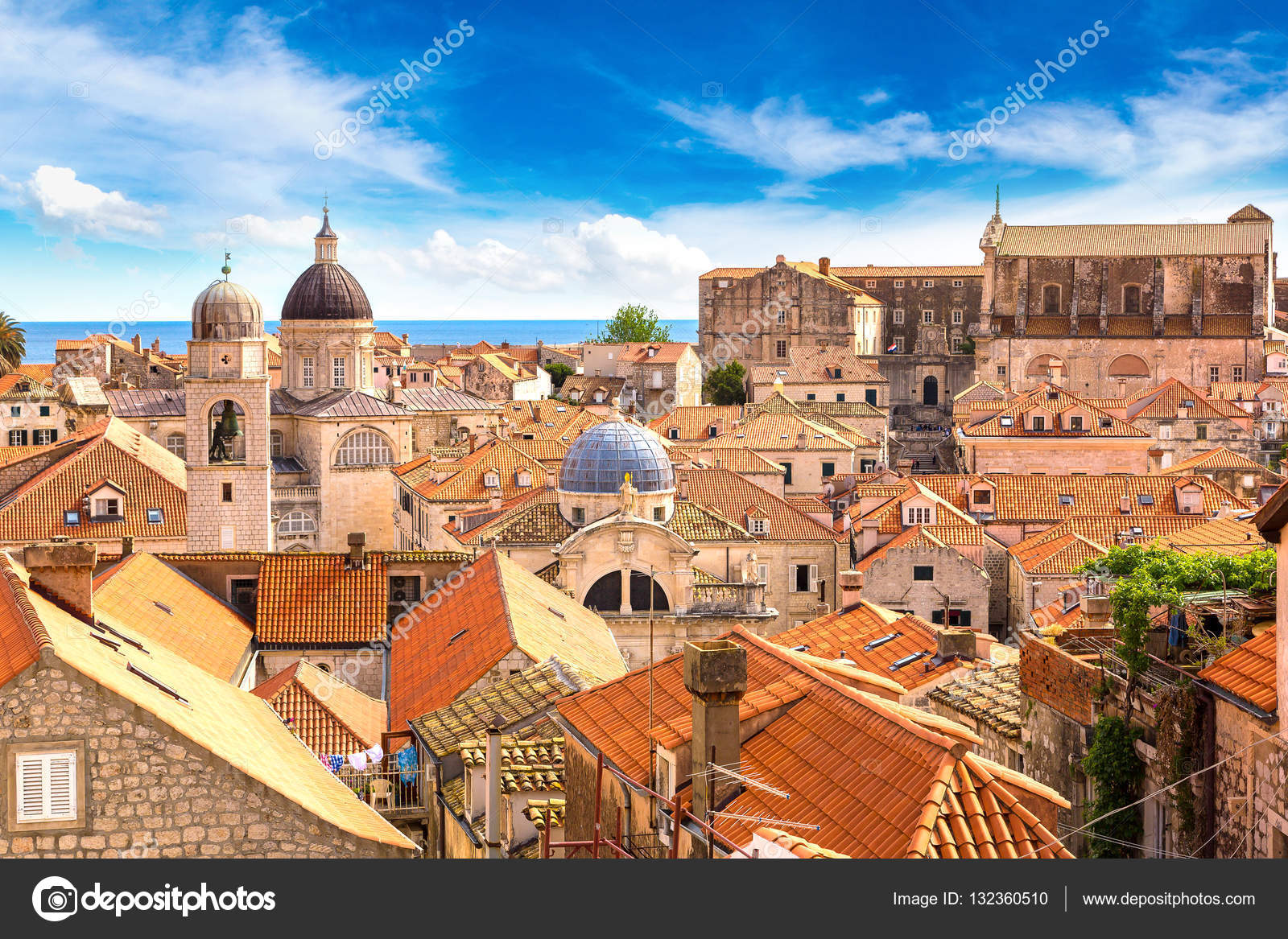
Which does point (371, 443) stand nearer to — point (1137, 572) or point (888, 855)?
point (1137, 572)

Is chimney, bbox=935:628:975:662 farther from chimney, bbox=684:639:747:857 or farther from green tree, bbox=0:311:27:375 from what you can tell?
green tree, bbox=0:311:27:375

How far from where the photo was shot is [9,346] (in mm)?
96875

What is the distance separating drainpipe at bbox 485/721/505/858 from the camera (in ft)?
51.4

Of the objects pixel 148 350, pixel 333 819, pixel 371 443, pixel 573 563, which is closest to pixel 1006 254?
pixel 371 443

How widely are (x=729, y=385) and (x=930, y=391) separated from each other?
532 inches

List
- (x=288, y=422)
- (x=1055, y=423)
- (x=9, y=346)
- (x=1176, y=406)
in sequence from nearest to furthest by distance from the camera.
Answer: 1. (x=288, y=422)
2. (x=1055, y=423)
3. (x=1176, y=406)
4. (x=9, y=346)

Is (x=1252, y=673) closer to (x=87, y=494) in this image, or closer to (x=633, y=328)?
(x=87, y=494)

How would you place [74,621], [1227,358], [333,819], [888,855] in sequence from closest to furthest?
[888,855]
[333,819]
[74,621]
[1227,358]

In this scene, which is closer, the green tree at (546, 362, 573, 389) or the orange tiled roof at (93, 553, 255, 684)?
the orange tiled roof at (93, 553, 255, 684)

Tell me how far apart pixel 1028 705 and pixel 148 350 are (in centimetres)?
11516

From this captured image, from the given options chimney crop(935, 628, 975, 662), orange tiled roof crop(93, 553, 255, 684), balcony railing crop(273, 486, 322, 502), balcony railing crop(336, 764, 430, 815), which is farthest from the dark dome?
balcony railing crop(336, 764, 430, 815)

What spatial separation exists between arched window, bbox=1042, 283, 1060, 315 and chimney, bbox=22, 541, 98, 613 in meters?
94.4

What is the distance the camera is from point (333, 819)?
41.5 feet
